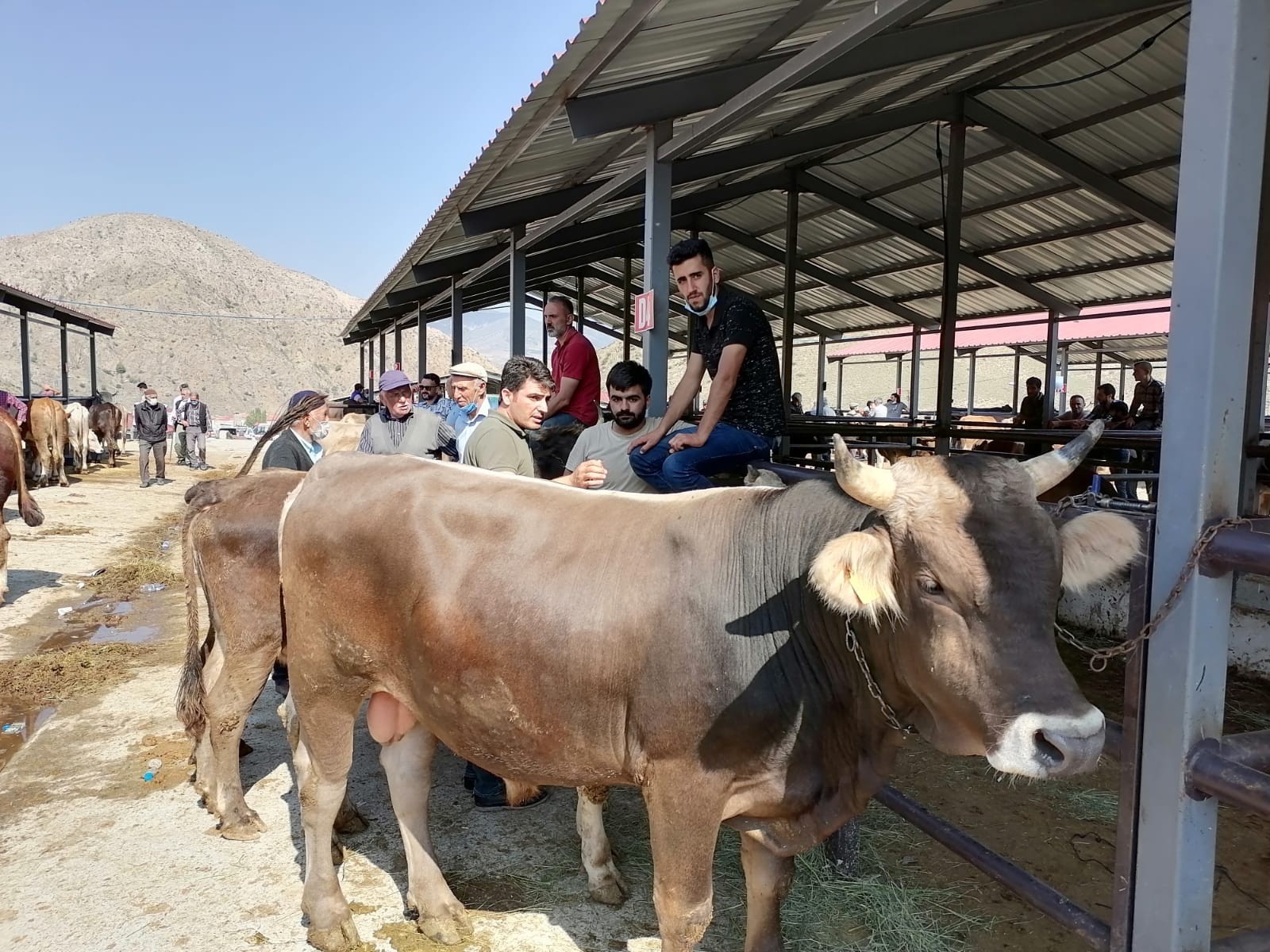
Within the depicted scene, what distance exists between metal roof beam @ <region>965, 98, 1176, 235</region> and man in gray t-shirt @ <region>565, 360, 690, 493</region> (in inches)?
278

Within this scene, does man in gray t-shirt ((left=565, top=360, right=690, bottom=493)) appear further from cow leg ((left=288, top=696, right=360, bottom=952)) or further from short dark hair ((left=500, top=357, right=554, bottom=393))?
cow leg ((left=288, top=696, right=360, bottom=952))

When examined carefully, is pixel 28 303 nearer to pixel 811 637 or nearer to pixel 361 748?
pixel 361 748

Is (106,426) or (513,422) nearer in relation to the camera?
(513,422)

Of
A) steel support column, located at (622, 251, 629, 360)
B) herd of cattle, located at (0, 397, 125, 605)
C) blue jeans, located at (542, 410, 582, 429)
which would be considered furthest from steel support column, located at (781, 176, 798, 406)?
herd of cattle, located at (0, 397, 125, 605)

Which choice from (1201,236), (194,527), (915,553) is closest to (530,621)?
(915,553)

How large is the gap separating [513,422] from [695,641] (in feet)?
6.50

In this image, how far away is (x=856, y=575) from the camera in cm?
203

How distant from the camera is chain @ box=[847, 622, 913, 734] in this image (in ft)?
7.47

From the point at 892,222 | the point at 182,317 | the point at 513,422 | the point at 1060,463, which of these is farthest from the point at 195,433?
the point at 182,317

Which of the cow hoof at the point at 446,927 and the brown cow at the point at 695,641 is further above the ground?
the brown cow at the point at 695,641

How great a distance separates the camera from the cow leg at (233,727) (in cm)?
397

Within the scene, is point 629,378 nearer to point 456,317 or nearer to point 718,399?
point 718,399

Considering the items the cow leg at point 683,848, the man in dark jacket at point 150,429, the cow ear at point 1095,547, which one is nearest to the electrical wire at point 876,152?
the cow ear at point 1095,547

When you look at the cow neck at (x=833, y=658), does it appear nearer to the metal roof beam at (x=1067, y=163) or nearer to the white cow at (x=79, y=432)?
the metal roof beam at (x=1067, y=163)
